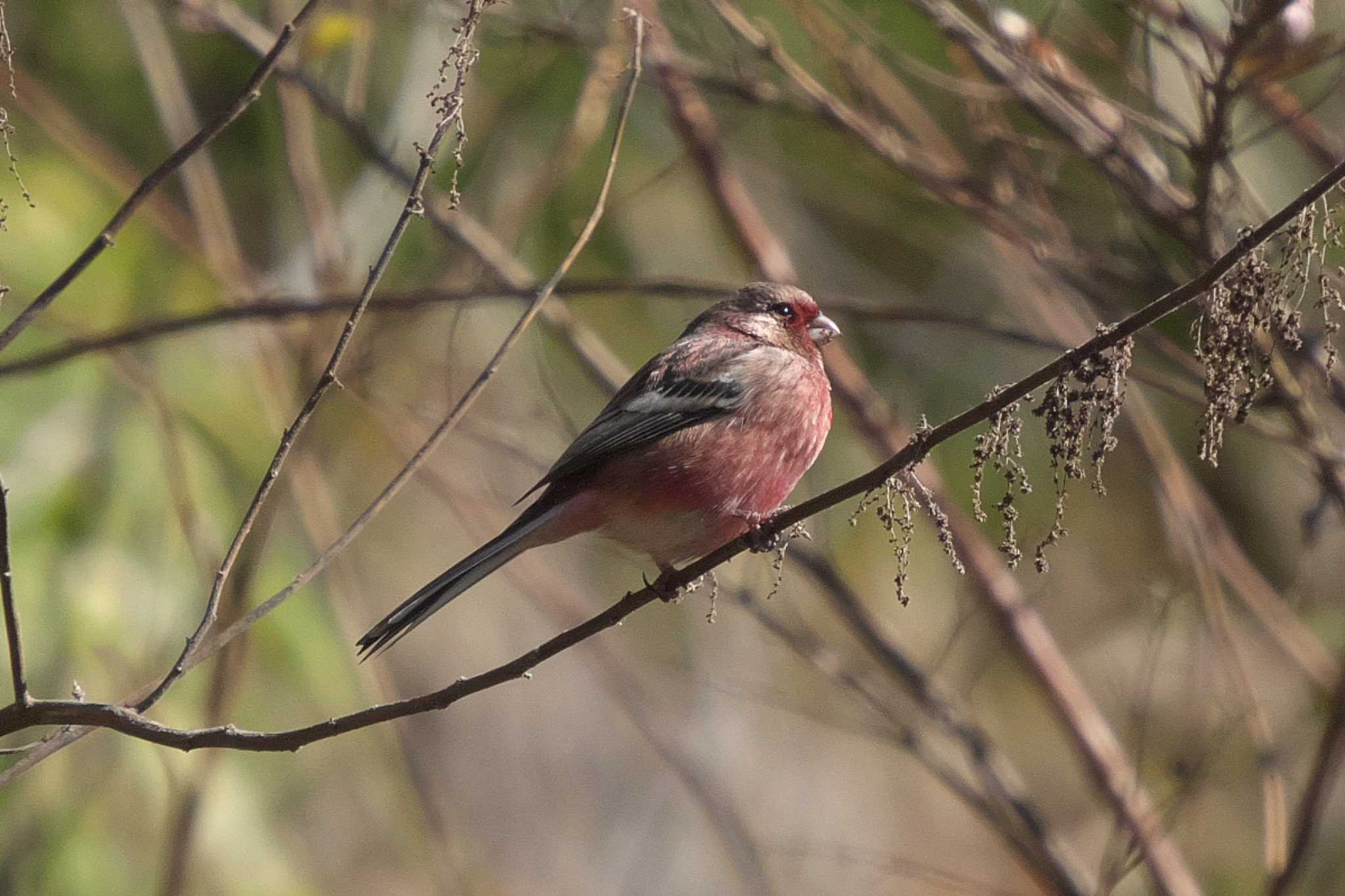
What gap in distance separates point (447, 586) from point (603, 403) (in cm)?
369

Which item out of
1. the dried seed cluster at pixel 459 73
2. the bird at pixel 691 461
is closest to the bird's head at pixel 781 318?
the bird at pixel 691 461

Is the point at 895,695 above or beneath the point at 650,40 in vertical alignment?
beneath

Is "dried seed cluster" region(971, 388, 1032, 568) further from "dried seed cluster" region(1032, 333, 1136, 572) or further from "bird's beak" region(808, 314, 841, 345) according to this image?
"bird's beak" region(808, 314, 841, 345)

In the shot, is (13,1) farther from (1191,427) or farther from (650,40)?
(1191,427)

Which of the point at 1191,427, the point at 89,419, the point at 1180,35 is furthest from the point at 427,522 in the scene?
the point at 1180,35

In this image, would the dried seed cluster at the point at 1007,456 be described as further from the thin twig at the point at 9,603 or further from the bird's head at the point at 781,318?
the bird's head at the point at 781,318

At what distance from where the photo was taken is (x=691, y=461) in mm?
4672

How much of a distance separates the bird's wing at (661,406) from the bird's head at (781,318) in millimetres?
221

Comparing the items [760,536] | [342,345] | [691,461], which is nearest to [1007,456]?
[760,536]

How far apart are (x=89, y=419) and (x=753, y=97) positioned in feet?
9.83

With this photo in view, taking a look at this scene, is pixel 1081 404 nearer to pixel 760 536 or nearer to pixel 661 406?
pixel 760 536

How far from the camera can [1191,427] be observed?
7457 millimetres

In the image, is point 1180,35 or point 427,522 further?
point 427,522

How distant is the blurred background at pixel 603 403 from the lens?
5195mm
